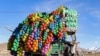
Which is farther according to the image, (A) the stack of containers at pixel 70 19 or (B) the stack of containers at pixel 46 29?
(A) the stack of containers at pixel 70 19

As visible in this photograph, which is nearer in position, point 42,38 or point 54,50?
point 42,38

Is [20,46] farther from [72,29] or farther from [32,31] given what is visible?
[72,29]

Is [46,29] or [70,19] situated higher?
[70,19]

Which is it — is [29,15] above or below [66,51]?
above

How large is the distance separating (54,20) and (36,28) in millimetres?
970

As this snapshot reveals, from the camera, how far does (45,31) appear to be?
1792cm

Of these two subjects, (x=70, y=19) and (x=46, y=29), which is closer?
(x=46, y=29)

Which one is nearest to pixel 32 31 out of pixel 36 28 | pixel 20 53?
pixel 36 28

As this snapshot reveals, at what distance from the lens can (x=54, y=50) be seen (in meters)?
19.0

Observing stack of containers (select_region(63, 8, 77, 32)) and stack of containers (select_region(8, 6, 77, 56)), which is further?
stack of containers (select_region(63, 8, 77, 32))

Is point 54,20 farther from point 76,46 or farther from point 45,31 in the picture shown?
point 76,46

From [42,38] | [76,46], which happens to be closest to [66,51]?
[76,46]

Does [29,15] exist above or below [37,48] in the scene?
above

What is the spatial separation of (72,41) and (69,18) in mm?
1481
